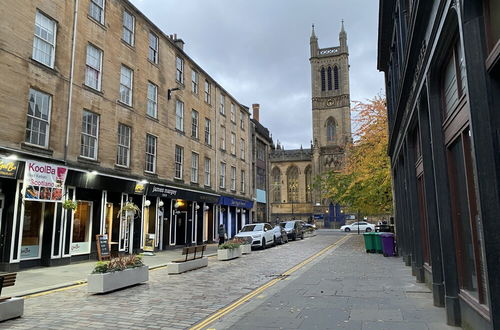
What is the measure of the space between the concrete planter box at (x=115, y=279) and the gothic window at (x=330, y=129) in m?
77.7

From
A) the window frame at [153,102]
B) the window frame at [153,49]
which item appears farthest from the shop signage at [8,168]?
the window frame at [153,49]

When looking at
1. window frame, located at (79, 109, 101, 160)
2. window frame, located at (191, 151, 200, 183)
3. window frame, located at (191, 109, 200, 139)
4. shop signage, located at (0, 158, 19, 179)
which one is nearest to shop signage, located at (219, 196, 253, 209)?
window frame, located at (191, 151, 200, 183)

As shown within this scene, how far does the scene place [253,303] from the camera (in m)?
8.68

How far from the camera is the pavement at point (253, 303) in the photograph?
22.8 ft

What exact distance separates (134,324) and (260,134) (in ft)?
129

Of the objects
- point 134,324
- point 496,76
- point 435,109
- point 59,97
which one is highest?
point 59,97

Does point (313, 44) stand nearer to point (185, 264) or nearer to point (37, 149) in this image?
point (37, 149)

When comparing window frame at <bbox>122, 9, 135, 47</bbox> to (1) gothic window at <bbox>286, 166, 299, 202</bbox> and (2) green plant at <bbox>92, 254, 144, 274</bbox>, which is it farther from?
(1) gothic window at <bbox>286, 166, 299, 202</bbox>

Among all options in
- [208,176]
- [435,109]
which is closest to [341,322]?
[435,109]

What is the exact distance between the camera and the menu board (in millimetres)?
16844

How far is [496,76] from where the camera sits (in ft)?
14.0

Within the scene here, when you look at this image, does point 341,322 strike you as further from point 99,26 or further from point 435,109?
point 99,26

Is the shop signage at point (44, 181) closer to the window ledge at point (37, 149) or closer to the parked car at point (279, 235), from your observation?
the window ledge at point (37, 149)

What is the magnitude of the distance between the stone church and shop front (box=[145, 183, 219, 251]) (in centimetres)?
5333
